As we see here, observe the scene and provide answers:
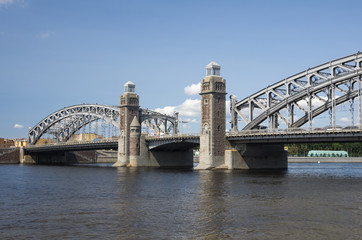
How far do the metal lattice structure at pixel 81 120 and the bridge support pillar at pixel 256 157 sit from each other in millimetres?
42226

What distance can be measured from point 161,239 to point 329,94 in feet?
221

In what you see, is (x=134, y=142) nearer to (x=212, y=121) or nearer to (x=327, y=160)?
(x=212, y=121)

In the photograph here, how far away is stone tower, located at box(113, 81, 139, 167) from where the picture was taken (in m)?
122

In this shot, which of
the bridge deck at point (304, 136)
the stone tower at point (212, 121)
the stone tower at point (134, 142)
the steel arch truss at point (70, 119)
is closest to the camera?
the bridge deck at point (304, 136)

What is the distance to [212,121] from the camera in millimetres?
94375

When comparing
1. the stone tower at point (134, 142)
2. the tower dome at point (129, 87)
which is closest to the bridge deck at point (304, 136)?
the stone tower at point (134, 142)

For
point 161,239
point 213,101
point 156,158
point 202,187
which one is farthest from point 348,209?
point 156,158

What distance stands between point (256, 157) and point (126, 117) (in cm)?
4049

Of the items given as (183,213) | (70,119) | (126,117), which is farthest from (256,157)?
(70,119)

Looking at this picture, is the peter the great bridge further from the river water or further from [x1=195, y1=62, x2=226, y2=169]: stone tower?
the river water

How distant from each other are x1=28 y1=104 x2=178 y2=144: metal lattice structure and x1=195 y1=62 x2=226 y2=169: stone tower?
37.1m

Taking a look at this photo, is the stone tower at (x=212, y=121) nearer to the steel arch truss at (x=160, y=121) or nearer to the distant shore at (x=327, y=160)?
the steel arch truss at (x=160, y=121)

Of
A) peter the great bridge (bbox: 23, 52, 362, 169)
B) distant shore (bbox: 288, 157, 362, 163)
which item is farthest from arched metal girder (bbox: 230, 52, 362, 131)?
distant shore (bbox: 288, 157, 362, 163)

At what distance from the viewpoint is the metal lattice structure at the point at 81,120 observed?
139 m
